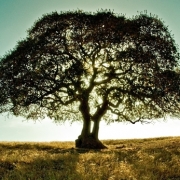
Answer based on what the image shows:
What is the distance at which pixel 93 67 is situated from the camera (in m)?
38.4

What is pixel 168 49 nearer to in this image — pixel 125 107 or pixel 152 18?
pixel 152 18

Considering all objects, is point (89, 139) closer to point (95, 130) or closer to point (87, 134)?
point (87, 134)

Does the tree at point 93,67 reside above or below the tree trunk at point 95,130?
above

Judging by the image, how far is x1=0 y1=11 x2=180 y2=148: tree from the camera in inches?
1431

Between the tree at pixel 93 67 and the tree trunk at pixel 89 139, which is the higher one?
the tree at pixel 93 67

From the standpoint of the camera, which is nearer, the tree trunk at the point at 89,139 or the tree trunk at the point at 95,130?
the tree trunk at the point at 89,139

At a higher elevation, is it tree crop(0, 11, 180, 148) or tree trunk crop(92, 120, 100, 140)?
tree crop(0, 11, 180, 148)

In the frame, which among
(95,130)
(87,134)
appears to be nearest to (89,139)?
(87,134)

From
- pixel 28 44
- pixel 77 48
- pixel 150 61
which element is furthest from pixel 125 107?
pixel 28 44

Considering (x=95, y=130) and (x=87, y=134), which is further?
(x=95, y=130)

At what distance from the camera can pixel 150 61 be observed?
36.7m

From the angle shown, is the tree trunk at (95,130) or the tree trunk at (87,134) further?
the tree trunk at (95,130)

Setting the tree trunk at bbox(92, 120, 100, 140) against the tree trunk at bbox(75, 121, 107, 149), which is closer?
the tree trunk at bbox(75, 121, 107, 149)

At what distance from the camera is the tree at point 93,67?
36.3 meters
